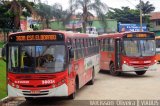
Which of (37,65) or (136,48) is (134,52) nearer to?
(136,48)

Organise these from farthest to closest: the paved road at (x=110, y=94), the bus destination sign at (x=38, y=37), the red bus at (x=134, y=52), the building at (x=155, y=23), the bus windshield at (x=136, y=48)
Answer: the building at (x=155, y=23), the bus windshield at (x=136, y=48), the red bus at (x=134, y=52), the paved road at (x=110, y=94), the bus destination sign at (x=38, y=37)

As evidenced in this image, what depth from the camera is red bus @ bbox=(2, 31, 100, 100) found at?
13.2 m

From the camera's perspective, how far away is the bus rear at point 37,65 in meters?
13.2

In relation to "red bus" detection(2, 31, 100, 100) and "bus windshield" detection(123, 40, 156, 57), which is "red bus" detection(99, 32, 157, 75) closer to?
"bus windshield" detection(123, 40, 156, 57)

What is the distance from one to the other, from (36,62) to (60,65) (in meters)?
0.78

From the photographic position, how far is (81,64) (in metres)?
17.0

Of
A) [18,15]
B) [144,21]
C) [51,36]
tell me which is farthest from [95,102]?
[144,21]

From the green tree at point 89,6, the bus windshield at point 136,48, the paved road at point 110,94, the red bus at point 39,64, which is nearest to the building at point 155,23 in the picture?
the green tree at point 89,6

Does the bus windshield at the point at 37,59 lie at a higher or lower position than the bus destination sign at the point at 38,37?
lower

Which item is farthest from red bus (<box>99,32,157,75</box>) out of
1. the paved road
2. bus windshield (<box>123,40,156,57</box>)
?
the paved road

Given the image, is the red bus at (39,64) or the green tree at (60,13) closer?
the red bus at (39,64)

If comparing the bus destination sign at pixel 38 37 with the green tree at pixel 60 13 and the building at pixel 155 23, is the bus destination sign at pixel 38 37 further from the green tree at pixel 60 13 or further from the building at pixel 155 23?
the building at pixel 155 23

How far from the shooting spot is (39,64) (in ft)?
43.9

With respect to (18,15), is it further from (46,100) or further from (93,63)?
(46,100)
